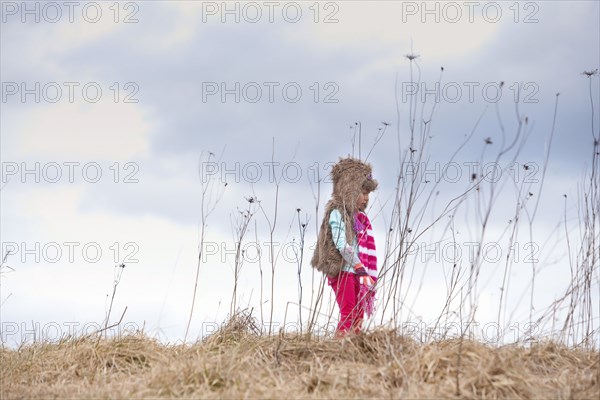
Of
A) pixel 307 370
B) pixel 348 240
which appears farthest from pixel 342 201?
pixel 307 370

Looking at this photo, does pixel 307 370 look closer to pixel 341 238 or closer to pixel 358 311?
pixel 358 311

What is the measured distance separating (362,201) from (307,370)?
2171 millimetres

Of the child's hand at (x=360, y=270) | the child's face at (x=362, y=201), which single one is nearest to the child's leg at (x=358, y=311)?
the child's hand at (x=360, y=270)

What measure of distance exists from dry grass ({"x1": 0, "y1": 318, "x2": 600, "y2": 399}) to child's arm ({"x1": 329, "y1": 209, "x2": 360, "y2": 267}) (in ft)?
3.41

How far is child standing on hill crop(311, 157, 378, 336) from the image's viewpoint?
5.89 m

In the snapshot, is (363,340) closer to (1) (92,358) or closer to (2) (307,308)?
(2) (307,308)

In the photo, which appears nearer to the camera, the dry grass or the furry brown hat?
the dry grass

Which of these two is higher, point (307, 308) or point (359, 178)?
point (359, 178)

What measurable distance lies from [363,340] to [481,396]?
86cm

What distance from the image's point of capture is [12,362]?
17.4 ft

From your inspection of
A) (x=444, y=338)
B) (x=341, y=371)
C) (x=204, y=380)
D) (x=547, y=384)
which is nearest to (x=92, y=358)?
(x=204, y=380)

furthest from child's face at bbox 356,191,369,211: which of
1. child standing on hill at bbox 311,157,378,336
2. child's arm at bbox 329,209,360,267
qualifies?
child's arm at bbox 329,209,360,267

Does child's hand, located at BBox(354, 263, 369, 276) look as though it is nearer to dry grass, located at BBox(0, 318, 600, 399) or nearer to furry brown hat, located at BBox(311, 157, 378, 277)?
furry brown hat, located at BBox(311, 157, 378, 277)

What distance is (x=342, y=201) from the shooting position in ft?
20.5
